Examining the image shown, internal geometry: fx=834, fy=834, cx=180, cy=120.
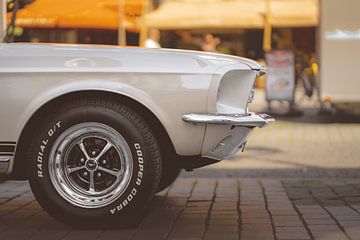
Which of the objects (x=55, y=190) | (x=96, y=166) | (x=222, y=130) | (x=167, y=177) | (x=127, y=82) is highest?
(x=127, y=82)

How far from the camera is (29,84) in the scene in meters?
5.18

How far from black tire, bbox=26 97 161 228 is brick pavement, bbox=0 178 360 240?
123 millimetres

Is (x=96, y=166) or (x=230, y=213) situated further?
(x=230, y=213)

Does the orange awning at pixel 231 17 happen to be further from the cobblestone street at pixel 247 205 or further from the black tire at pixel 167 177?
the black tire at pixel 167 177

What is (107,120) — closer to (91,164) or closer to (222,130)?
(91,164)

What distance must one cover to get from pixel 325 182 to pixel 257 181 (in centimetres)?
62

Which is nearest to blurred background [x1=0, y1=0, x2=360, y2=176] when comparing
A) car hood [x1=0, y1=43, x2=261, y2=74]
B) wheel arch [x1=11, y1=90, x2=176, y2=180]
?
car hood [x1=0, y1=43, x2=261, y2=74]

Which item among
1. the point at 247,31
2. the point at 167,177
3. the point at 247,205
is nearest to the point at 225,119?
the point at 247,205

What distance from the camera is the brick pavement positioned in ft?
16.6

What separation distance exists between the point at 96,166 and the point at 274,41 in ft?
68.4

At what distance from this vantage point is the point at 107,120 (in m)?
5.20

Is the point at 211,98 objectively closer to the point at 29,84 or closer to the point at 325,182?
the point at 29,84

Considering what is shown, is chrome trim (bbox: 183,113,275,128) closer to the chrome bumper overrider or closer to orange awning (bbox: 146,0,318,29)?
the chrome bumper overrider

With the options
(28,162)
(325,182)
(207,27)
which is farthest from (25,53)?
(207,27)
